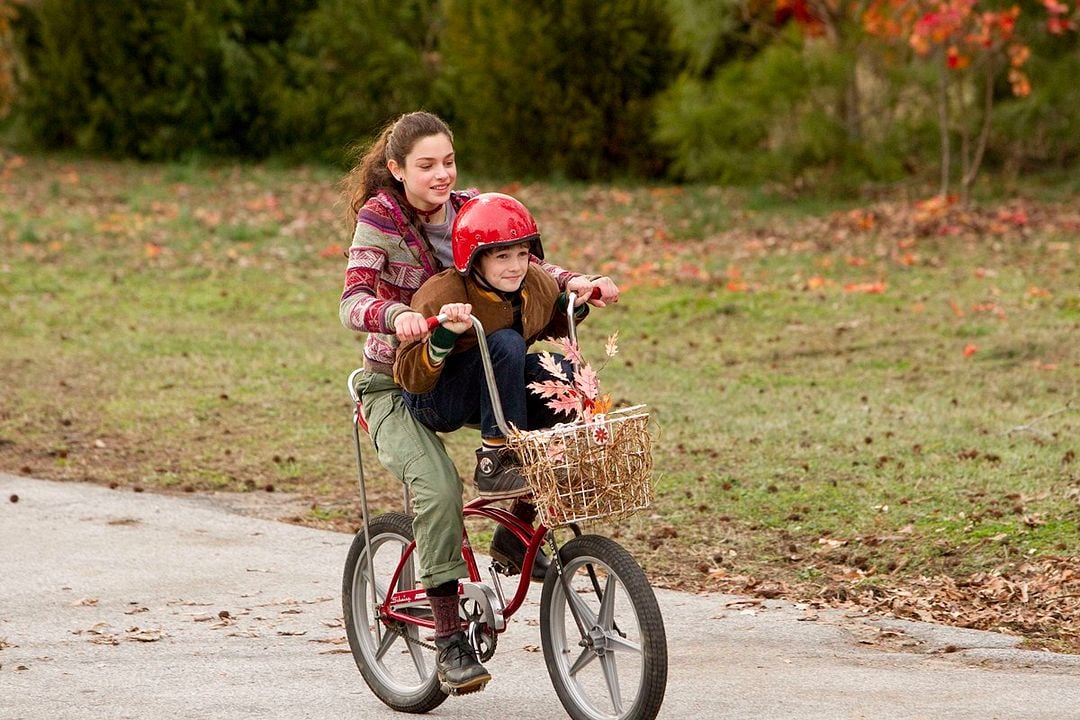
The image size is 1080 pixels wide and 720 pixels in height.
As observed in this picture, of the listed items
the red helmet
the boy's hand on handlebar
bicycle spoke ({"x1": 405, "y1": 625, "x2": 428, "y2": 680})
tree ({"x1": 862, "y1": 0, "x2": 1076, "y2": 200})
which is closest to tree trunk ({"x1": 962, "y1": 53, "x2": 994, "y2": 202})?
tree ({"x1": 862, "y1": 0, "x2": 1076, "y2": 200})

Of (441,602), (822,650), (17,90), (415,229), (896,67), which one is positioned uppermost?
(17,90)

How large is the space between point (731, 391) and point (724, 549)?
11.7 ft

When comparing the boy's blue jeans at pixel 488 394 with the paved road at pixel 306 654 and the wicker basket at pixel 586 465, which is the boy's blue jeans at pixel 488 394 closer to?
the wicker basket at pixel 586 465

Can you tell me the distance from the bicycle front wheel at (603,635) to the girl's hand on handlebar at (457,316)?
0.73 metres

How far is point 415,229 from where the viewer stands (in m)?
4.88

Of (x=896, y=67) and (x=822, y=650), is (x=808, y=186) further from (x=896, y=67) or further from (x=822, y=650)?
→ (x=822, y=650)

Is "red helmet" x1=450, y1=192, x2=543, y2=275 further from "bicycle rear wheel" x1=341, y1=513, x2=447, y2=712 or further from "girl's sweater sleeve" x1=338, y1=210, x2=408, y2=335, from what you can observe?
"bicycle rear wheel" x1=341, y1=513, x2=447, y2=712

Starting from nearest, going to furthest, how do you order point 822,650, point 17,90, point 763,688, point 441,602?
point 441,602
point 763,688
point 822,650
point 17,90

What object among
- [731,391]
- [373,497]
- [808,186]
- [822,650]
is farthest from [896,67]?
[822,650]

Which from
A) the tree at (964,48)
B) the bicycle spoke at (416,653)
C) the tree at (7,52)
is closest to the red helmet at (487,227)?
the bicycle spoke at (416,653)

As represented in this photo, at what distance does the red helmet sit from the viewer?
14.8 ft

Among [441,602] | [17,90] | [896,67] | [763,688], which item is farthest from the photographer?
[17,90]

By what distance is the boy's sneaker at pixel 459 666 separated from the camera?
4715 mm

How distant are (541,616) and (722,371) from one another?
6665 mm
